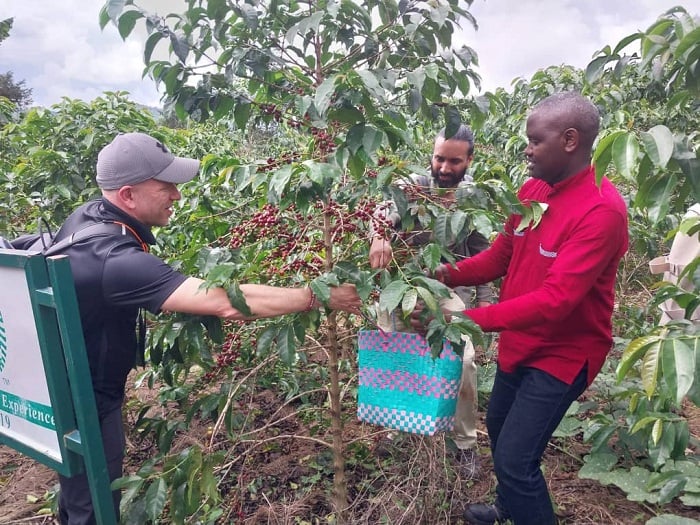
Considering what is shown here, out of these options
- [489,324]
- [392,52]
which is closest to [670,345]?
[489,324]

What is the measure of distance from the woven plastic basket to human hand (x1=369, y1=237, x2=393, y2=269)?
0.22 m

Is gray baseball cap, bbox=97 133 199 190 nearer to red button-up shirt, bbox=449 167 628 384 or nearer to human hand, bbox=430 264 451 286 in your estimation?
human hand, bbox=430 264 451 286

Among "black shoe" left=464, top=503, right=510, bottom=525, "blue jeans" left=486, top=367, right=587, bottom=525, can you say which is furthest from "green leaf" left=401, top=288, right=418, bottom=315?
"black shoe" left=464, top=503, right=510, bottom=525

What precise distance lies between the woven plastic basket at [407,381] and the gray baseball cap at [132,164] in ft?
2.79

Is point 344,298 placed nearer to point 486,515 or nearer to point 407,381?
point 407,381

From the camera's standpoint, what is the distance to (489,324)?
65.1 inches

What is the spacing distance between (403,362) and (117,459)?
102cm

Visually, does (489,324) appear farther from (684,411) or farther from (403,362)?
(684,411)

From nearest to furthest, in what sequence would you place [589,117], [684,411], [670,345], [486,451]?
[670,345]
[589,117]
[486,451]
[684,411]

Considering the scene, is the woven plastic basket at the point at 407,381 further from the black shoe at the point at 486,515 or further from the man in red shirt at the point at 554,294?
the black shoe at the point at 486,515

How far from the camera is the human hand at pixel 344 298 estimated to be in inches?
64.0

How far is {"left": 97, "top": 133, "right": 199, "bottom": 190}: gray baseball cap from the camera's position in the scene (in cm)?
167

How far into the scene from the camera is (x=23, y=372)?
1512mm

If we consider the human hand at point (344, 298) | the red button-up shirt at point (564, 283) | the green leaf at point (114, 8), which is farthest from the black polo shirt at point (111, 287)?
the red button-up shirt at point (564, 283)
